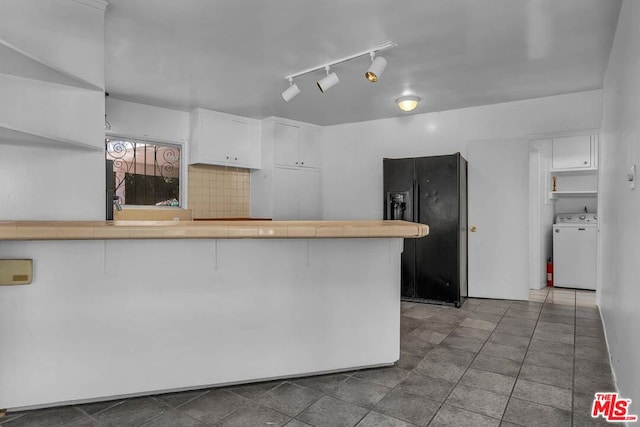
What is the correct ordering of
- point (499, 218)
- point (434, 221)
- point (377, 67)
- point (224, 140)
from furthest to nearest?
point (224, 140) < point (499, 218) < point (434, 221) < point (377, 67)

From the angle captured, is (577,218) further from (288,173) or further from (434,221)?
(288,173)

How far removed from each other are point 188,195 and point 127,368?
10.5 ft

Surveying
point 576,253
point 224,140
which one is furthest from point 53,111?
point 576,253

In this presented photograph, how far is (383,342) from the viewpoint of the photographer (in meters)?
2.34

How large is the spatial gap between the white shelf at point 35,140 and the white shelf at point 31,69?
0.34 m

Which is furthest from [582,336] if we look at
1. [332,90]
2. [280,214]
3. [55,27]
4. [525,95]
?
[55,27]

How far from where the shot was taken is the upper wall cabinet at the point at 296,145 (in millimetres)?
5211

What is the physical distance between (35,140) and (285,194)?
3.46 metres

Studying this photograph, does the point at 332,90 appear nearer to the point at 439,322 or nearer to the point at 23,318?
the point at 439,322

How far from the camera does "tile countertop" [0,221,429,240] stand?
1.59m

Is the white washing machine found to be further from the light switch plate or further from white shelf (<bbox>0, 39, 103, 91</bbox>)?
the light switch plate

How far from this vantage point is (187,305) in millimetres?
2014

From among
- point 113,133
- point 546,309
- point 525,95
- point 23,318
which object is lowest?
point 546,309

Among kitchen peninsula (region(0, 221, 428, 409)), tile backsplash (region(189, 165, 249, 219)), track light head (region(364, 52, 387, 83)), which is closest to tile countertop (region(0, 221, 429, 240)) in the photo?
kitchen peninsula (region(0, 221, 428, 409))
